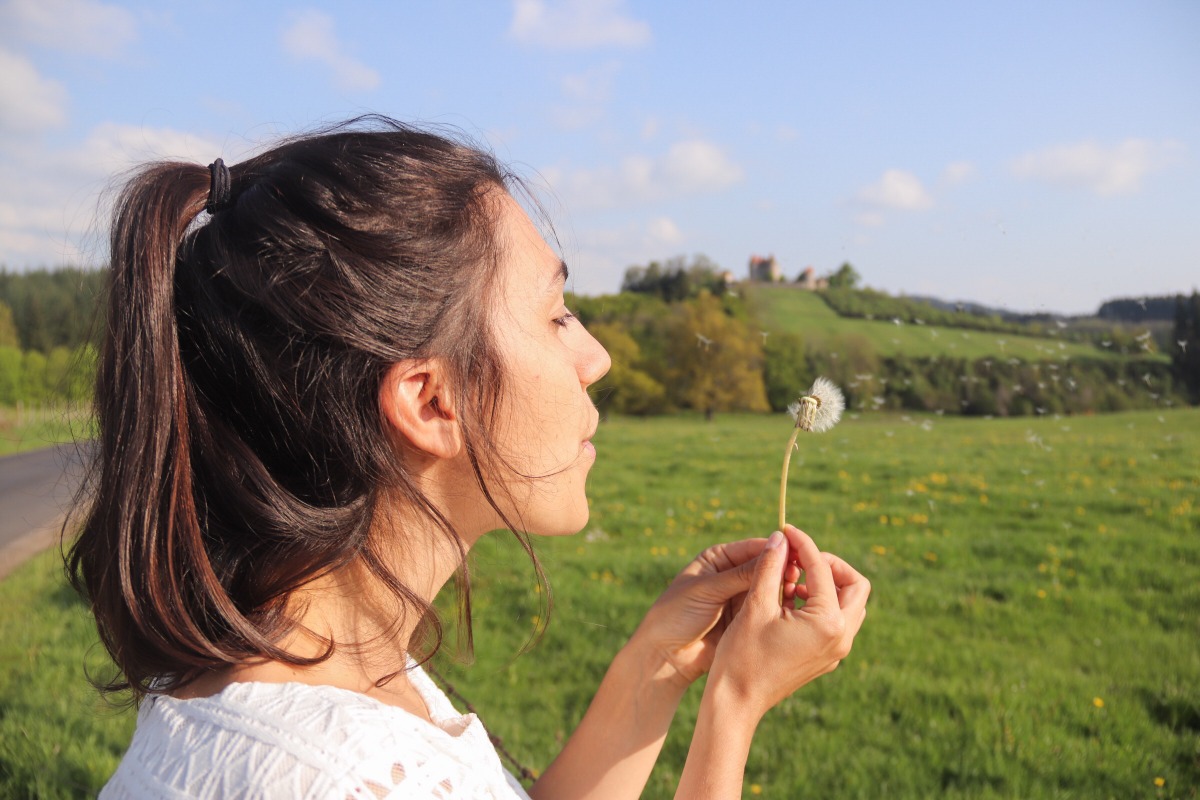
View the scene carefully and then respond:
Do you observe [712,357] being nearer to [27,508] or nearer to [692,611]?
[27,508]

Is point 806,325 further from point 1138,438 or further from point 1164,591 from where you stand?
point 1164,591

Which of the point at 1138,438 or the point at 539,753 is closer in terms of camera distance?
the point at 539,753

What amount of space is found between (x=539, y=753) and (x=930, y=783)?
1.54 meters

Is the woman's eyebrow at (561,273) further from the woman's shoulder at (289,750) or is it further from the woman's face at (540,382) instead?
the woman's shoulder at (289,750)

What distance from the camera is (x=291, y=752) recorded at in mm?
1022

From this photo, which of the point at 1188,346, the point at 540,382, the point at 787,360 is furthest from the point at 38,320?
the point at 1188,346

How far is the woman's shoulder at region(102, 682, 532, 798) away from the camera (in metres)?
1.01

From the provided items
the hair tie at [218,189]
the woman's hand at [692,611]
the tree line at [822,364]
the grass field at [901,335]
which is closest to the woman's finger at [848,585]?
the woman's hand at [692,611]

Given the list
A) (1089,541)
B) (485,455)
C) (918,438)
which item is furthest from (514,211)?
(918,438)

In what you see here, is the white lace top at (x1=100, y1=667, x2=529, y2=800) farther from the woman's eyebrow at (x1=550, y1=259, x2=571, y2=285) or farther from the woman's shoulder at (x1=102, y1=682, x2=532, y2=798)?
the woman's eyebrow at (x1=550, y1=259, x2=571, y2=285)

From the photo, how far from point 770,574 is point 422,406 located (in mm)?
712

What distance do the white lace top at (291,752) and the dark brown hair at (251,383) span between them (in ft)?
0.36

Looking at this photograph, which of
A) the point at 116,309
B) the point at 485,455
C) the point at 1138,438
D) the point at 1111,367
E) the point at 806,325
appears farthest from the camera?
the point at 806,325

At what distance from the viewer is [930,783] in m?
3.04
